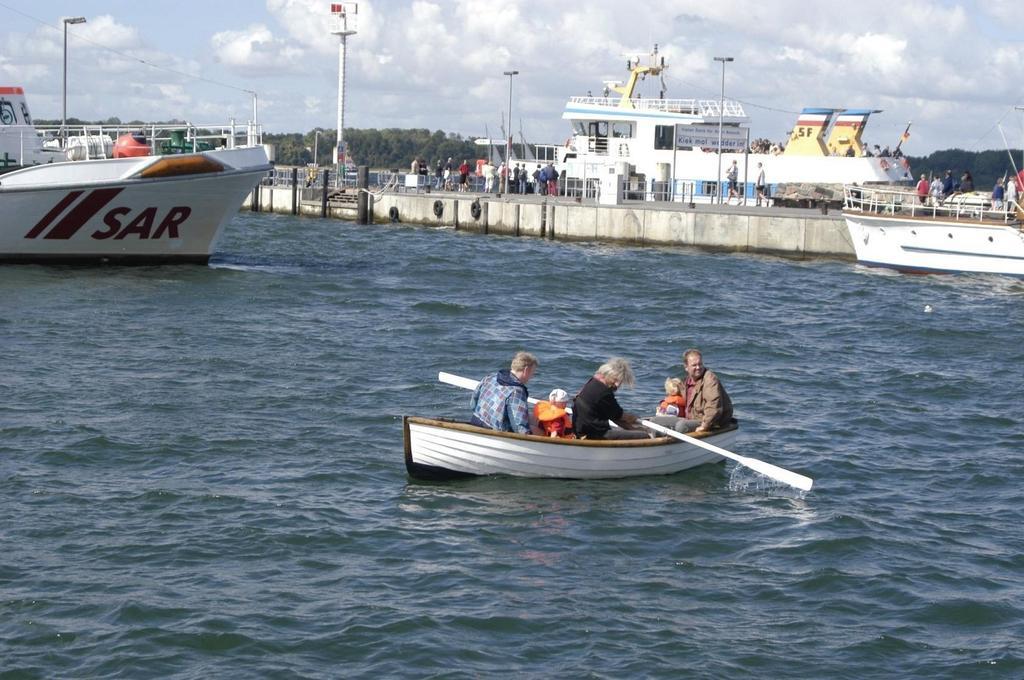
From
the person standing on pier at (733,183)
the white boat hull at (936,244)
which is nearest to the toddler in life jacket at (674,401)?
the white boat hull at (936,244)

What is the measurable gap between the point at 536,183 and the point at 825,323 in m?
28.5

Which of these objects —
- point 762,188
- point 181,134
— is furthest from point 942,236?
point 181,134

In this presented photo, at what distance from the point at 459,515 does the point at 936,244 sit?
24228 mm

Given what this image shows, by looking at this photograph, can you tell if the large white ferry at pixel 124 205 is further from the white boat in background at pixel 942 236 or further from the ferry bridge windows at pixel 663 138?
the ferry bridge windows at pixel 663 138

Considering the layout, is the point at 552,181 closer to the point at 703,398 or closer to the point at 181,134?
the point at 181,134

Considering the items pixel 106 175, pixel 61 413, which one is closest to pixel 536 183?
pixel 106 175

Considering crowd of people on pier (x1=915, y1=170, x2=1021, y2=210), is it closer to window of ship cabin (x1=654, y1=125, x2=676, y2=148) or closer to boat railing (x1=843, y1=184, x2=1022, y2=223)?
boat railing (x1=843, y1=184, x2=1022, y2=223)

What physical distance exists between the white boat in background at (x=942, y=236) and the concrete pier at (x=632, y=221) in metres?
1.81

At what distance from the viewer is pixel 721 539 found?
41.1 feet

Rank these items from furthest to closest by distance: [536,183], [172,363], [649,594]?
[536,183] → [172,363] → [649,594]

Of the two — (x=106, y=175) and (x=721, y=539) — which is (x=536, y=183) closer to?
(x=106, y=175)

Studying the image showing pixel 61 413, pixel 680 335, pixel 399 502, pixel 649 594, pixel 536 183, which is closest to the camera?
pixel 649 594

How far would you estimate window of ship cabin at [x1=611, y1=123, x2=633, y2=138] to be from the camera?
53.8 m

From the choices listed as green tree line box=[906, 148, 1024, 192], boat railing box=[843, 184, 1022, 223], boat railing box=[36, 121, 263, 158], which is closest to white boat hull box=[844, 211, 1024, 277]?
boat railing box=[843, 184, 1022, 223]
